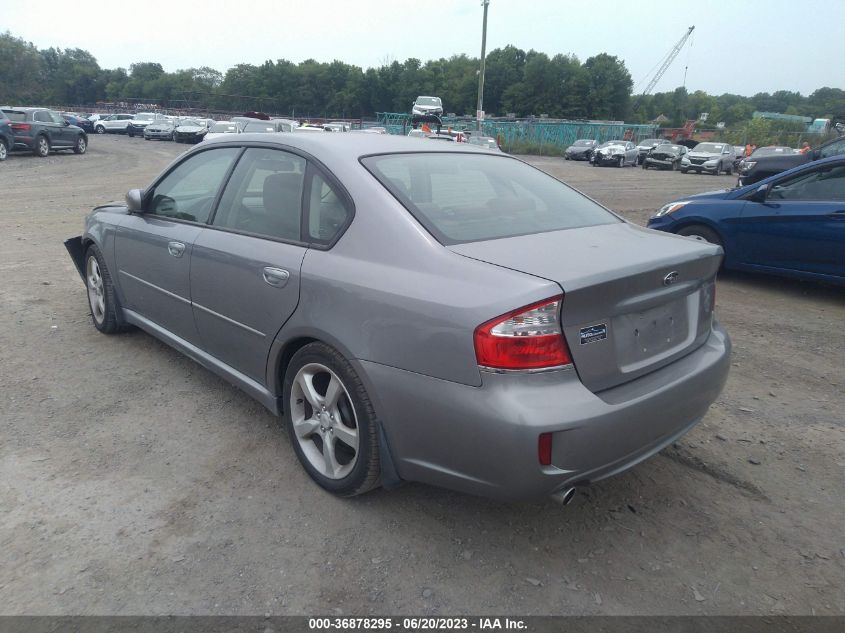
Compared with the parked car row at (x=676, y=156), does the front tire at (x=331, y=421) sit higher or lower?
lower

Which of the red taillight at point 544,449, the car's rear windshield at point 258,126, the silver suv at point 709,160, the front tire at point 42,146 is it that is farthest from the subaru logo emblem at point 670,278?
the silver suv at point 709,160

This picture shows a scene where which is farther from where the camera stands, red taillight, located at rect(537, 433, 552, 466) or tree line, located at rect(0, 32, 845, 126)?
tree line, located at rect(0, 32, 845, 126)

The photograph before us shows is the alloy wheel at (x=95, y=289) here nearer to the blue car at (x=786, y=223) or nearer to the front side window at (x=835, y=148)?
the blue car at (x=786, y=223)

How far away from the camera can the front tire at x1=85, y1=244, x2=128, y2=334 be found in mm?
4676

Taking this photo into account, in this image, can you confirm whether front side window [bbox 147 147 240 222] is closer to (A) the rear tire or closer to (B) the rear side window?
(B) the rear side window

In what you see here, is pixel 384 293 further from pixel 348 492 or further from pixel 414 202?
pixel 348 492

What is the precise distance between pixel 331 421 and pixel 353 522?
0.45m

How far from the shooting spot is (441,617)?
226 cm

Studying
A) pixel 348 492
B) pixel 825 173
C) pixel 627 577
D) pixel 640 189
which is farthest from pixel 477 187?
pixel 640 189

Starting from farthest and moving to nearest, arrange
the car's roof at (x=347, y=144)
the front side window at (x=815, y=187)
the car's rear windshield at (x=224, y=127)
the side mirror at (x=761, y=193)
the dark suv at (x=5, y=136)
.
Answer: the car's rear windshield at (x=224, y=127), the dark suv at (x=5, y=136), the side mirror at (x=761, y=193), the front side window at (x=815, y=187), the car's roof at (x=347, y=144)

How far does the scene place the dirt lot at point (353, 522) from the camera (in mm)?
2355

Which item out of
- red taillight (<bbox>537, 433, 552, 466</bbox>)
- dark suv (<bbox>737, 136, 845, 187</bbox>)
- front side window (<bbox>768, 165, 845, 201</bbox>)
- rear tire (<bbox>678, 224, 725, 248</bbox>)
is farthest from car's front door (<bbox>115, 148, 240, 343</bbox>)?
dark suv (<bbox>737, 136, 845, 187</bbox>)

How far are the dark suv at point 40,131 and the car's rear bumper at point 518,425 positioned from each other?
23922mm

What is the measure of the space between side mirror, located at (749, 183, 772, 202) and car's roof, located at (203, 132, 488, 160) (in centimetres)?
432
